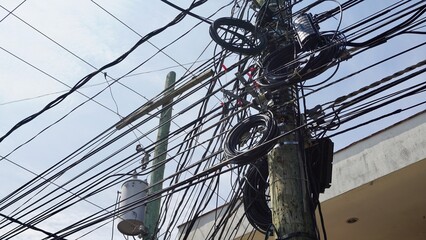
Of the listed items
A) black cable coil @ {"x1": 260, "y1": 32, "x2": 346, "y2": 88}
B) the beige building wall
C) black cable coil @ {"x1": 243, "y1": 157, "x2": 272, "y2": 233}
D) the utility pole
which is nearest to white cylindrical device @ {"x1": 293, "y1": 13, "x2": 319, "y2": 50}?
black cable coil @ {"x1": 260, "y1": 32, "x2": 346, "y2": 88}

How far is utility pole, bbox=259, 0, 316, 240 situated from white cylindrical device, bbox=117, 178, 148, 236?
272 cm

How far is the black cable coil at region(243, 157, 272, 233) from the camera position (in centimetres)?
509

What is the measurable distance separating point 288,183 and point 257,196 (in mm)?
976

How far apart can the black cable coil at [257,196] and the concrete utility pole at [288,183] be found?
63 cm

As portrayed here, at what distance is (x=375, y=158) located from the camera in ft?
22.0

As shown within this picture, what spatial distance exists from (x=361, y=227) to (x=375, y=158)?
1594 mm

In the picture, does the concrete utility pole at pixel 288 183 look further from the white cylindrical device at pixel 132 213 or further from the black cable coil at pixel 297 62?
the white cylindrical device at pixel 132 213

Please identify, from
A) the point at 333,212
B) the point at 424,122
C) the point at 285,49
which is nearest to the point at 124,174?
the point at 285,49

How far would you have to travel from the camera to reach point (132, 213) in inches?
269

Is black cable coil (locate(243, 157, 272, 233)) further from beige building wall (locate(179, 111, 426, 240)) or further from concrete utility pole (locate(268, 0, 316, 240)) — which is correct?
beige building wall (locate(179, 111, 426, 240))

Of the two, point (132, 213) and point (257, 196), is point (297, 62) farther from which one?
point (132, 213)

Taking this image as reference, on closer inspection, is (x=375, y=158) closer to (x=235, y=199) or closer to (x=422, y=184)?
(x=422, y=184)

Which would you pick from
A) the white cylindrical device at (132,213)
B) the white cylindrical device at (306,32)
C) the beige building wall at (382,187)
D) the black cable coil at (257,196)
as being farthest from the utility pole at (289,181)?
the white cylindrical device at (132,213)

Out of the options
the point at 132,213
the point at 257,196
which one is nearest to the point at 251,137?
the point at 257,196
